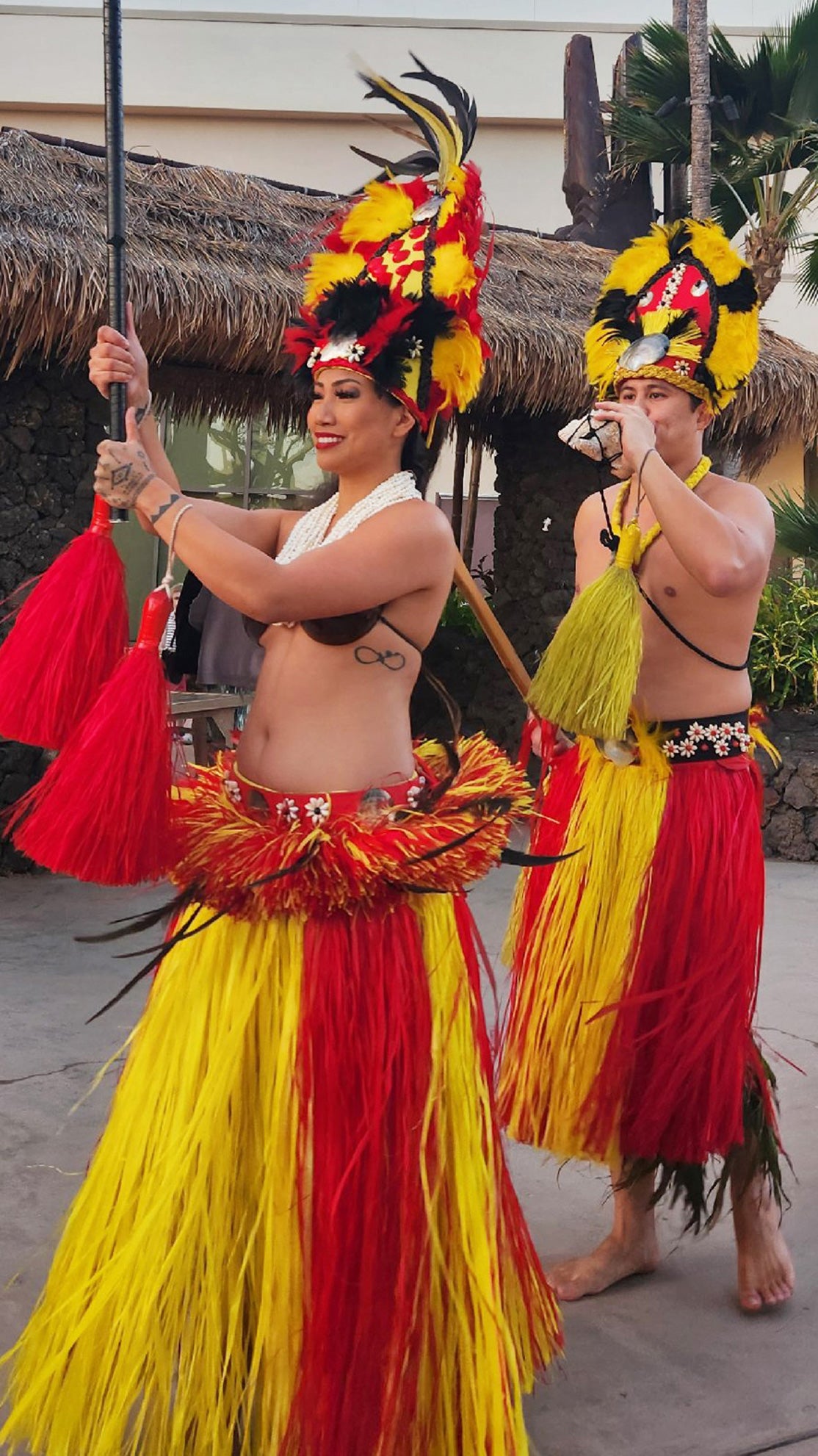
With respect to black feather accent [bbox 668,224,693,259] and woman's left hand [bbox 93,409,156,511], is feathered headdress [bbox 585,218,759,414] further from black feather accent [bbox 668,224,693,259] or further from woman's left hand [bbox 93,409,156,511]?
woman's left hand [bbox 93,409,156,511]

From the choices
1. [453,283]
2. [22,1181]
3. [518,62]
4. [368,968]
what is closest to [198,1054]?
[368,968]

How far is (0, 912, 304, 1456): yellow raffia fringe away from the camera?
5.93 ft

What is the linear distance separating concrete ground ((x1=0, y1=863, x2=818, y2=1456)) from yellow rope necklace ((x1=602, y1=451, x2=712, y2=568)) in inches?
43.3

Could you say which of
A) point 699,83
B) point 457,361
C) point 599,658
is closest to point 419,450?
point 457,361

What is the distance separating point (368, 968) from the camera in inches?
74.5

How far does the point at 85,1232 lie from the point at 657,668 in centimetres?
138

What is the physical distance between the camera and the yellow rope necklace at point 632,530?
250 centimetres

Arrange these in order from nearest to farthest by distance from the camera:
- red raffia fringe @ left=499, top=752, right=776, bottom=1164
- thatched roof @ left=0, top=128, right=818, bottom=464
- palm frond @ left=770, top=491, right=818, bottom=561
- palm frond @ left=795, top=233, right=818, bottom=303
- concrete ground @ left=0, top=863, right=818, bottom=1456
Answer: concrete ground @ left=0, top=863, right=818, bottom=1456
red raffia fringe @ left=499, top=752, right=776, bottom=1164
thatched roof @ left=0, top=128, right=818, bottom=464
palm frond @ left=770, top=491, right=818, bottom=561
palm frond @ left=795, top=233, right=818, bottom=303

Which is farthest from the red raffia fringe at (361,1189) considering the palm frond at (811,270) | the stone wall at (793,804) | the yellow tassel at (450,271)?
the palm frond at (811,270)

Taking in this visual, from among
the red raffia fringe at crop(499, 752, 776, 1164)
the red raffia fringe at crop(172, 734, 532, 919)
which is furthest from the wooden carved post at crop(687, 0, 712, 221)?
the red raffia fringe at crop(172, 734, 532, 919)

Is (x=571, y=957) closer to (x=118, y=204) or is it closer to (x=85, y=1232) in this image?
(x=85, y=1232)

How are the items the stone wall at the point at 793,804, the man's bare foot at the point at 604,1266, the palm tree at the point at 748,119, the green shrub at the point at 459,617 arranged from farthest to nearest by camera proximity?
the palm tree at the point at 748,119
the green shrub at the point at 459,617
the stone wall at the point at 793,804
the man's bare foot at the point at 604,1266

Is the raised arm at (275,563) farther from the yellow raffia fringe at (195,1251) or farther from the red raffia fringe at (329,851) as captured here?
the yellow raffia fringe at (195,1251)

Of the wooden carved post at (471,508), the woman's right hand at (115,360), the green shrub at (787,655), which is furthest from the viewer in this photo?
the wooden carved post at (471,508)
